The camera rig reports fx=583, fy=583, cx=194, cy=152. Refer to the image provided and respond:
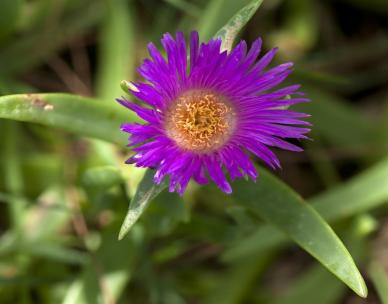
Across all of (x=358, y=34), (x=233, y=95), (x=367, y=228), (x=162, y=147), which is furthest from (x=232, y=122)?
(x=358, y=34)

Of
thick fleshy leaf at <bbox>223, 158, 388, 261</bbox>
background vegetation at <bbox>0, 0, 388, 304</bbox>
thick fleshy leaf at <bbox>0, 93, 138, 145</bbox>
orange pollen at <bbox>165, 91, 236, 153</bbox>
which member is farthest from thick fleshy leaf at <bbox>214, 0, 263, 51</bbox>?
thick fleshy leaf at <bbox>223, 158, 388, 261</bbox>

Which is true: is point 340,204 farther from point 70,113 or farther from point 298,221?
point 70,113

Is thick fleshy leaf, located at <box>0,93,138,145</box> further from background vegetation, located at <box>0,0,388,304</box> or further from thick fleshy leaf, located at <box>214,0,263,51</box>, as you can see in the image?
thick fleshy leaf, located at <box>214,0,263,51</box>

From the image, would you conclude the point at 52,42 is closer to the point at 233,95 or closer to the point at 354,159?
the point at 233,95

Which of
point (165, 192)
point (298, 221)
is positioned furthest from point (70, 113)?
point (298, 221)

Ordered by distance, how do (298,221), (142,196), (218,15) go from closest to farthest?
(142,196), (298,221), (218,15)

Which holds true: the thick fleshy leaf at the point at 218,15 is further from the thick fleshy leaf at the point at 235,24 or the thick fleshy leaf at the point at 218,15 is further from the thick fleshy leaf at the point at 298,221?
the thick fleshy leaf at the point at 298,221

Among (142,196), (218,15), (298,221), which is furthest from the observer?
(218,15)
